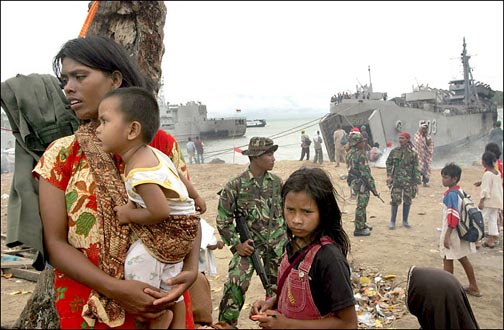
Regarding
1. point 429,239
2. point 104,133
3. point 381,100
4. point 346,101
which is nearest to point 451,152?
point 429,239

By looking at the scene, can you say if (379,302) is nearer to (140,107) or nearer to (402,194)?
(402,194)

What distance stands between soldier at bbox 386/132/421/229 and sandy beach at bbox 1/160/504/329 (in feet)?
0.93

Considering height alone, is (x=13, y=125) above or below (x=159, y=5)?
below

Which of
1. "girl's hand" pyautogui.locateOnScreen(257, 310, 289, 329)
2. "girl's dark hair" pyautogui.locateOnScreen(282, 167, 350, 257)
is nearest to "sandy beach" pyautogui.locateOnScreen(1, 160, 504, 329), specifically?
"girl's dark hair" pyautogui.locateOnScreen(282, 167, 350, 257)

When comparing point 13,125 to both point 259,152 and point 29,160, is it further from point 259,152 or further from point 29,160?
point 259,152

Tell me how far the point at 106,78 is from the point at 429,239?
6198mm

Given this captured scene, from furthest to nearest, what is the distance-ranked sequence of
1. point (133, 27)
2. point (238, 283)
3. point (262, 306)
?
point (238, 283)
point (133, 27)
point (262, 306)

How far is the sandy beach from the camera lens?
4.74 meters

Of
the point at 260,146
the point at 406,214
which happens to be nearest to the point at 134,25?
the point at 260,146

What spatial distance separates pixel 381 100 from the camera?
4.87 m

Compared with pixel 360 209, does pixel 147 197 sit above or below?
above

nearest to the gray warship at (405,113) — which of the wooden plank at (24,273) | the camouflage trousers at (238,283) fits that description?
the camouflage trousers at (238,283)

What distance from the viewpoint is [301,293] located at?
1704 millimetres

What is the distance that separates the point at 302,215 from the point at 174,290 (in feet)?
2.03
